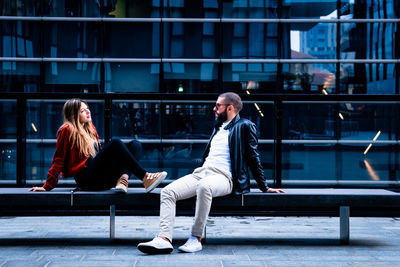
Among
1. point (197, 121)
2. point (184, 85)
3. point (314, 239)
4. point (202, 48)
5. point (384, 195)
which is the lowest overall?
point (314, 239)

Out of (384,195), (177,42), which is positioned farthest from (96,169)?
(177,42)

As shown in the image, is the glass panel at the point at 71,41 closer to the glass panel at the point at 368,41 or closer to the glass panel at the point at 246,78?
the glass panel at the point at 246,78

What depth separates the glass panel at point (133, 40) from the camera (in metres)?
9.87

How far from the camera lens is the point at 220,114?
595cm

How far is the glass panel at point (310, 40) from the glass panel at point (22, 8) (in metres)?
4.71

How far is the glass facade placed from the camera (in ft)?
32.0

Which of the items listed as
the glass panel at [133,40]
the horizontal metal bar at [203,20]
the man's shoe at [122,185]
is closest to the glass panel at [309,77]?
the horizontal metal bar at [203,20]

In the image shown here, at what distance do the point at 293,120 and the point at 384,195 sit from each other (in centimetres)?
394

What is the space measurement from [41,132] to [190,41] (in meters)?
3.15

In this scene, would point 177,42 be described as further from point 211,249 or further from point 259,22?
point 211,249

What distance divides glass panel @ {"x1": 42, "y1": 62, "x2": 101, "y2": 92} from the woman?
4.05m

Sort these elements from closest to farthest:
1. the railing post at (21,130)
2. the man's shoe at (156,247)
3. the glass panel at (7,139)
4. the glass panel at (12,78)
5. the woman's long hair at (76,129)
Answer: the man's shoe at (156,247)
the woman's long hair at (76,129)
the railing post at (21,130)
the glass panel at (7,139)
the glass panel at (12,78)

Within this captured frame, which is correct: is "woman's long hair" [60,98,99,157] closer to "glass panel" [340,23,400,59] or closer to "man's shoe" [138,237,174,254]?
"man's shoe" [138,237,174,254]

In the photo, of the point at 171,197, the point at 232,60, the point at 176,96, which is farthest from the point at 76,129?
the point at 232,60
